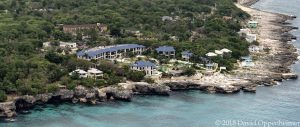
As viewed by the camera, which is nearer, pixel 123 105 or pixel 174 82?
pixel 123 105

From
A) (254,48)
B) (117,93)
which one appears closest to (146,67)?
(117,93)

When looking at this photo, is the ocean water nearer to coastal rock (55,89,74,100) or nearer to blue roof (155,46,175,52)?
coastal rock (55,89,74,100)

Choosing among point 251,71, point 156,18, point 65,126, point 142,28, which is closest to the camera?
point 65,126

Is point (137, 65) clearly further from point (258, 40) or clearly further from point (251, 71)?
point (258, 40)

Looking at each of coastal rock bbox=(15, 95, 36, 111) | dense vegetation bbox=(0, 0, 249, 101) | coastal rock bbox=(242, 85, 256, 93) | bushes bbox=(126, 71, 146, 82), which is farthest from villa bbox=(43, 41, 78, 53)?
coastal rock bbox=(242, 85, 256, 93)

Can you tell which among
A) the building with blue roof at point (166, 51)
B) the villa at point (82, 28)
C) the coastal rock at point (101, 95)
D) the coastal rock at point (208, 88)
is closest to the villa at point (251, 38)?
the building with blue roof at point (166, 51)

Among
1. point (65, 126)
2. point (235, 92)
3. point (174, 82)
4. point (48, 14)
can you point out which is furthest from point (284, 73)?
point (48, 14)

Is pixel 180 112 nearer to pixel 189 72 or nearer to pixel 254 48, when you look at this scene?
pixel 189 72
